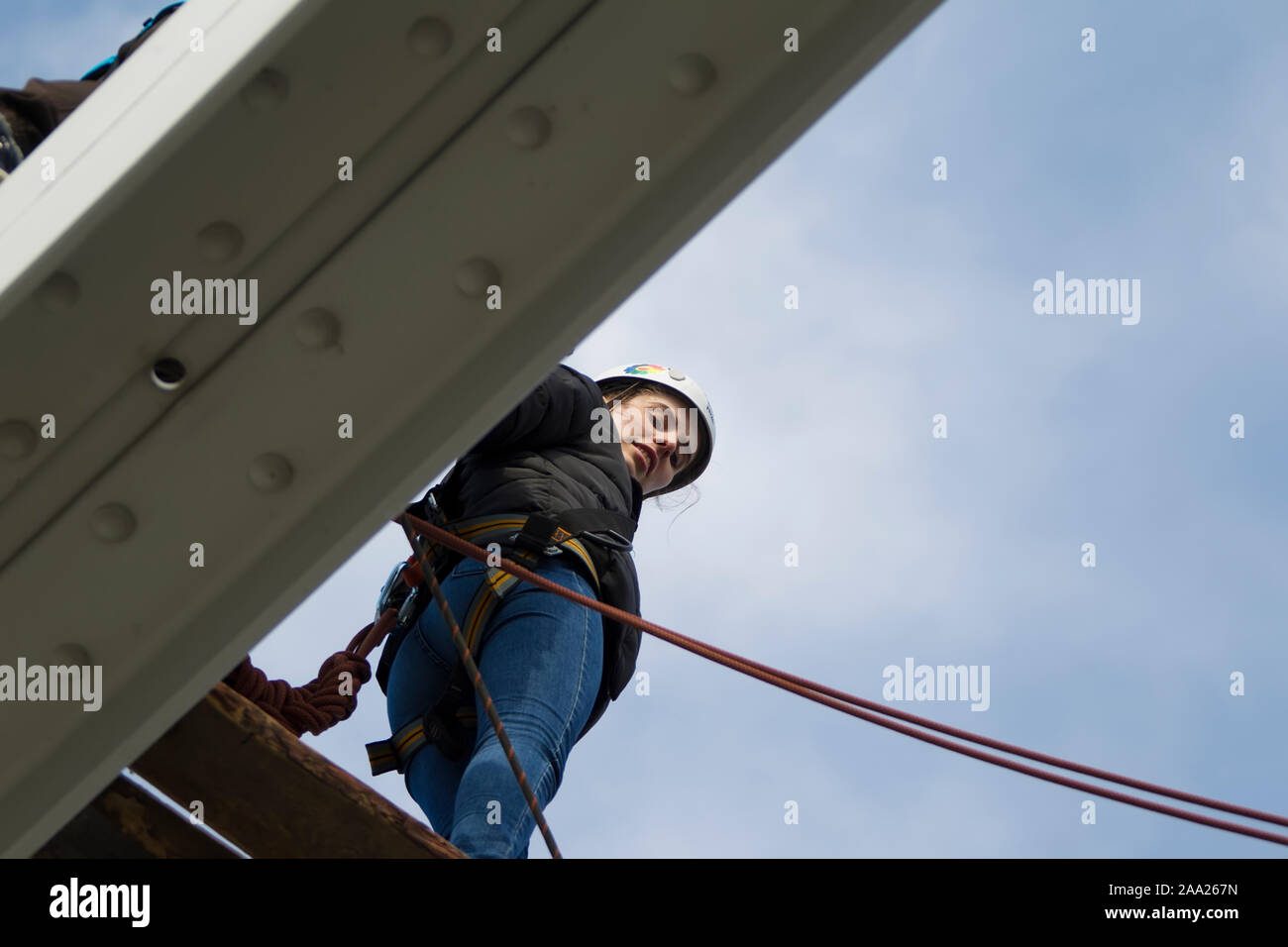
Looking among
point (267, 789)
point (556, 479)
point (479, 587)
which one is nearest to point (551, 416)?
point (556, 479)

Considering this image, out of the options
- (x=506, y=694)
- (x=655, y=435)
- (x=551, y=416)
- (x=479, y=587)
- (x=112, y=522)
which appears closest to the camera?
(x=112, y=522)

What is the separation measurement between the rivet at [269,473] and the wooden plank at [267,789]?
629mm

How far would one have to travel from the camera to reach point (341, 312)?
3.64 feet

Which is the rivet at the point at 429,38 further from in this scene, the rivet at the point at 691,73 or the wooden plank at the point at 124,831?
the wooden plank at the point at 124,831

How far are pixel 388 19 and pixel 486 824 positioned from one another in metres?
1.92

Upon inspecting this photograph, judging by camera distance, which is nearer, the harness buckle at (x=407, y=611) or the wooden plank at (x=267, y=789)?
the wooden plank at (x=267, y=789)

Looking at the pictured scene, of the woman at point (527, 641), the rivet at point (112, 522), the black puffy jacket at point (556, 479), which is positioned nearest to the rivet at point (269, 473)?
the rivet at point (112, 522)

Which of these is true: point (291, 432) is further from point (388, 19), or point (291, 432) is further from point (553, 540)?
point (553, 540)

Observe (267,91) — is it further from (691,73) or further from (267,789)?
(267,789)

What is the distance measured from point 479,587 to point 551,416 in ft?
1.93

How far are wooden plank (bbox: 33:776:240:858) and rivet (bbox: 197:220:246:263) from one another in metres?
0.85

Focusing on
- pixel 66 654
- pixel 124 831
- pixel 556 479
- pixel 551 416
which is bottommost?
pixel 124 831

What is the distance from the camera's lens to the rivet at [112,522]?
1.11 m

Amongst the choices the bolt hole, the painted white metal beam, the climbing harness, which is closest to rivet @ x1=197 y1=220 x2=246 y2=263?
the painted white metal beam
